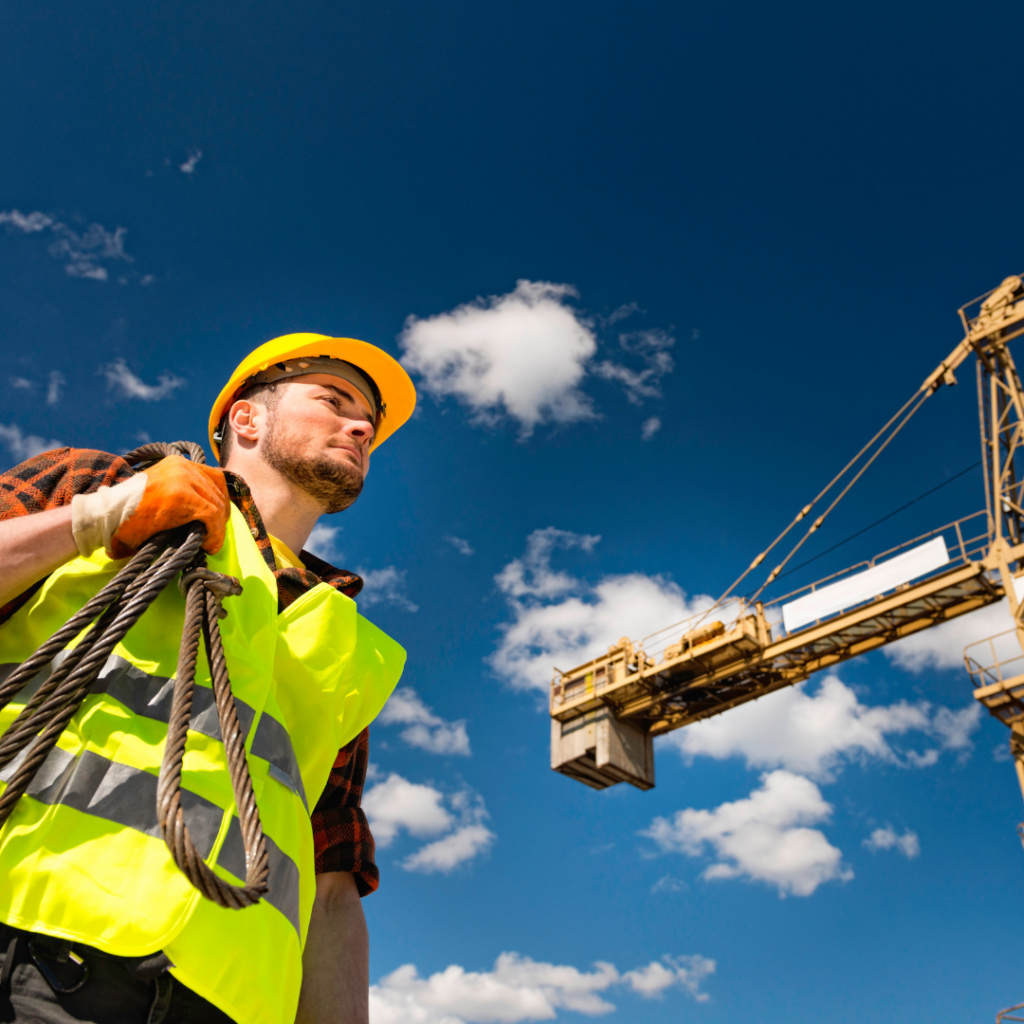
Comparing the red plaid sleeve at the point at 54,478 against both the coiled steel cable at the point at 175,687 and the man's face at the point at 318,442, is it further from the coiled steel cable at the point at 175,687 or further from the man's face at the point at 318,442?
the man's face at the point at 318,442

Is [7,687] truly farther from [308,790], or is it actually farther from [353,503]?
[353,503]

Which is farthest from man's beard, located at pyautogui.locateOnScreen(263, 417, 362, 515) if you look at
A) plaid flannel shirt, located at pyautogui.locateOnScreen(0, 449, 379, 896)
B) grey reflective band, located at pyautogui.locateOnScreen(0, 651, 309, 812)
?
grey reflective band, located at pyautogui.locateOnScreen(0, 651, 309, 812)

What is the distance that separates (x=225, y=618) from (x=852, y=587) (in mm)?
18598

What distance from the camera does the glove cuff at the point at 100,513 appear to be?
1692mm

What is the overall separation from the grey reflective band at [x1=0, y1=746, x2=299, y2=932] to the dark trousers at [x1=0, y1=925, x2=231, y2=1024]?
0.22 m

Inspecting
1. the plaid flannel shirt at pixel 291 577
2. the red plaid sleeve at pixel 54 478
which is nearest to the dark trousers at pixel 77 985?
the plaid flannel shirt at pixel 291 577

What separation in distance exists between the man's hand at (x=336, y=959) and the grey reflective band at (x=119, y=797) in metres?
1.01

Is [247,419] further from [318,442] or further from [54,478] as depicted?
[54,478]

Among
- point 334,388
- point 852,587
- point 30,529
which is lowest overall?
point 30,529

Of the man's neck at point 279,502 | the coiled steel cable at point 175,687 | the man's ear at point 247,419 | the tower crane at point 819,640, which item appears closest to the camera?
the coiled steel cable at point 175,687

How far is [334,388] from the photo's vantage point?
128 inches

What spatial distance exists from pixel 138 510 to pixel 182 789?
0.65 m

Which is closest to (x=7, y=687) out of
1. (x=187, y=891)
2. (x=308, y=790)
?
(x=187, y=891)

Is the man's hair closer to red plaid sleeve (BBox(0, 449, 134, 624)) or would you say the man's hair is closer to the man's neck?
the man's neck
